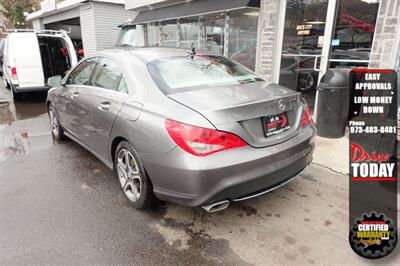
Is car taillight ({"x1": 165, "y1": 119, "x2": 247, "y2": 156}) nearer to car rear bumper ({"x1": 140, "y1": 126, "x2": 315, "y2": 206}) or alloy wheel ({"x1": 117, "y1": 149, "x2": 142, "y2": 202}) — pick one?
car rear bumper ({"x1": 140, "y1": 126, "x2": 315, "y2": 206})

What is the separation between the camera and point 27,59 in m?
8.07

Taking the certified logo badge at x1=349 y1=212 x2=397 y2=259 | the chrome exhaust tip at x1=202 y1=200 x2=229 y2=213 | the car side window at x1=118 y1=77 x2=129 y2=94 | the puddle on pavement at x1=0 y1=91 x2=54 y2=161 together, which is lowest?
the puddle on pavement at x1=0 y1=91 x2=54 y2=161

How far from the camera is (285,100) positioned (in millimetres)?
2662

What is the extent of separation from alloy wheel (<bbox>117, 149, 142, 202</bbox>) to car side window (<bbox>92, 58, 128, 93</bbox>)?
683mm

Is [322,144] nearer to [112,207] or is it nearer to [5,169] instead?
[112,207]

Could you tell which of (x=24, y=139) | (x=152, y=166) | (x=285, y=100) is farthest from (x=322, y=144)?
(x=24, y=139)

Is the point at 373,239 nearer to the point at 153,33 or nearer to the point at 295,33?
the point at 295,33

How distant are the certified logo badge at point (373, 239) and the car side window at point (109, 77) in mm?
2450

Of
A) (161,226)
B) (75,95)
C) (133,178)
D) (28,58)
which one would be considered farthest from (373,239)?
(28,58)

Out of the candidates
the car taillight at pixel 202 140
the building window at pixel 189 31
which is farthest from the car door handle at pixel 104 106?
the building window at pixel 189 31

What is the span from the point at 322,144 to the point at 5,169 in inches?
185

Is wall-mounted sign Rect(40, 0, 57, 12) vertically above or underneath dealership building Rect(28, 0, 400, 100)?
above

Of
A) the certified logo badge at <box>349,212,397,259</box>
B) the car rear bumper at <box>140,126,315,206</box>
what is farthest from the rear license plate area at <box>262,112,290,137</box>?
the certified logo badge at <box>349,212,397,259</box>

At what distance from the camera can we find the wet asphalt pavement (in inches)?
90.5
